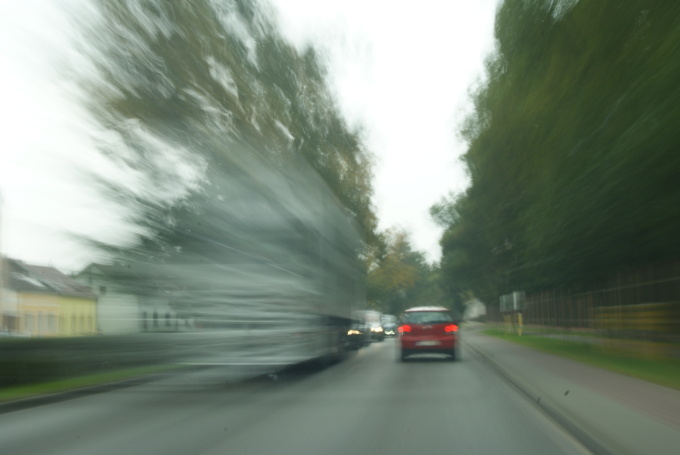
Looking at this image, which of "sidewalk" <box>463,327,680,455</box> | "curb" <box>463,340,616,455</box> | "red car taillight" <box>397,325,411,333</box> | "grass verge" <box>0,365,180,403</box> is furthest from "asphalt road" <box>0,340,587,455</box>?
"red car taillight" <box>397,325,411,333</box>

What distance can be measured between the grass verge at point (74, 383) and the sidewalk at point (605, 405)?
27.0 feet

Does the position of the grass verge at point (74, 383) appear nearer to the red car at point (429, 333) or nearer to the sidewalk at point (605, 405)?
the red car at point (429, 333)

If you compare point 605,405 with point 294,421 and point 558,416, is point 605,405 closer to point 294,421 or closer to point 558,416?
point 558,416

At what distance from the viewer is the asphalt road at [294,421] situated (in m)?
7.98

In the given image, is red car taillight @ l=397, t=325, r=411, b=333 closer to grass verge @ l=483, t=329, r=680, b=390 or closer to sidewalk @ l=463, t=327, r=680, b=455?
grass verge @ l=483, t=329, r=680, b=390

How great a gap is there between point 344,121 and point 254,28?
9.24 meters

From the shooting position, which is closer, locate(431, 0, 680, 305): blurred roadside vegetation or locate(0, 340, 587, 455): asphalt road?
locate(0, 340, 587, 455): asphalt road

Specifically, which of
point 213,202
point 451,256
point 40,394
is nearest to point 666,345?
point 213,202

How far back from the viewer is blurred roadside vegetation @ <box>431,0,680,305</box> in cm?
1123

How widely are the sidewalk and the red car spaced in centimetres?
413

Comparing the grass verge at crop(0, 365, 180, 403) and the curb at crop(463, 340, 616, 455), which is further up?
the grass verge at crop(0, 365, 180, 403)

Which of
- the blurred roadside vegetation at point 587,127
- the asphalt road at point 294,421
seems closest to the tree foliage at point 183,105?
the asphalt road at point 294,421

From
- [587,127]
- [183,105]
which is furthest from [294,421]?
[183,105]

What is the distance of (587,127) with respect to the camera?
13.2m
